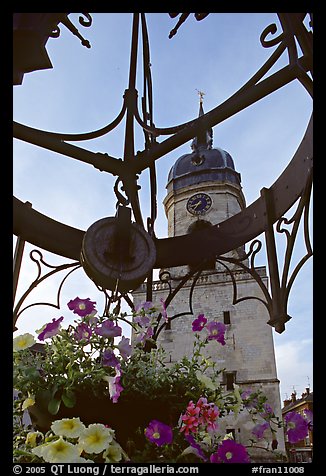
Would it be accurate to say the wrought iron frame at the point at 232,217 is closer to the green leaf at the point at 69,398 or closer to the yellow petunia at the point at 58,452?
the green leaf at the point at 69,398

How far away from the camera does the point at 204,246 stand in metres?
2.21

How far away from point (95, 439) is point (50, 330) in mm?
394

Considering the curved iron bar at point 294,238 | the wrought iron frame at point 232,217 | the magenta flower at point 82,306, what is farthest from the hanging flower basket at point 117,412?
the curved iron bar at point 294,238

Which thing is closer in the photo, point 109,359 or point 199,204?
point 109,359

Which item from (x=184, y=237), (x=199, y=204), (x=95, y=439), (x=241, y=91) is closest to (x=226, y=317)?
(x=199, y=204)

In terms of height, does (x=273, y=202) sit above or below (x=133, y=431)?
above

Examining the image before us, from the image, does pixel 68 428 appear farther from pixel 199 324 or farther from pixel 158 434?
pixel 199 324

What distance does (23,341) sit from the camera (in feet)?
4.10

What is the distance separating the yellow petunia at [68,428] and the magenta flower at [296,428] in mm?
632

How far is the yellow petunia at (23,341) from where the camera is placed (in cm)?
122
